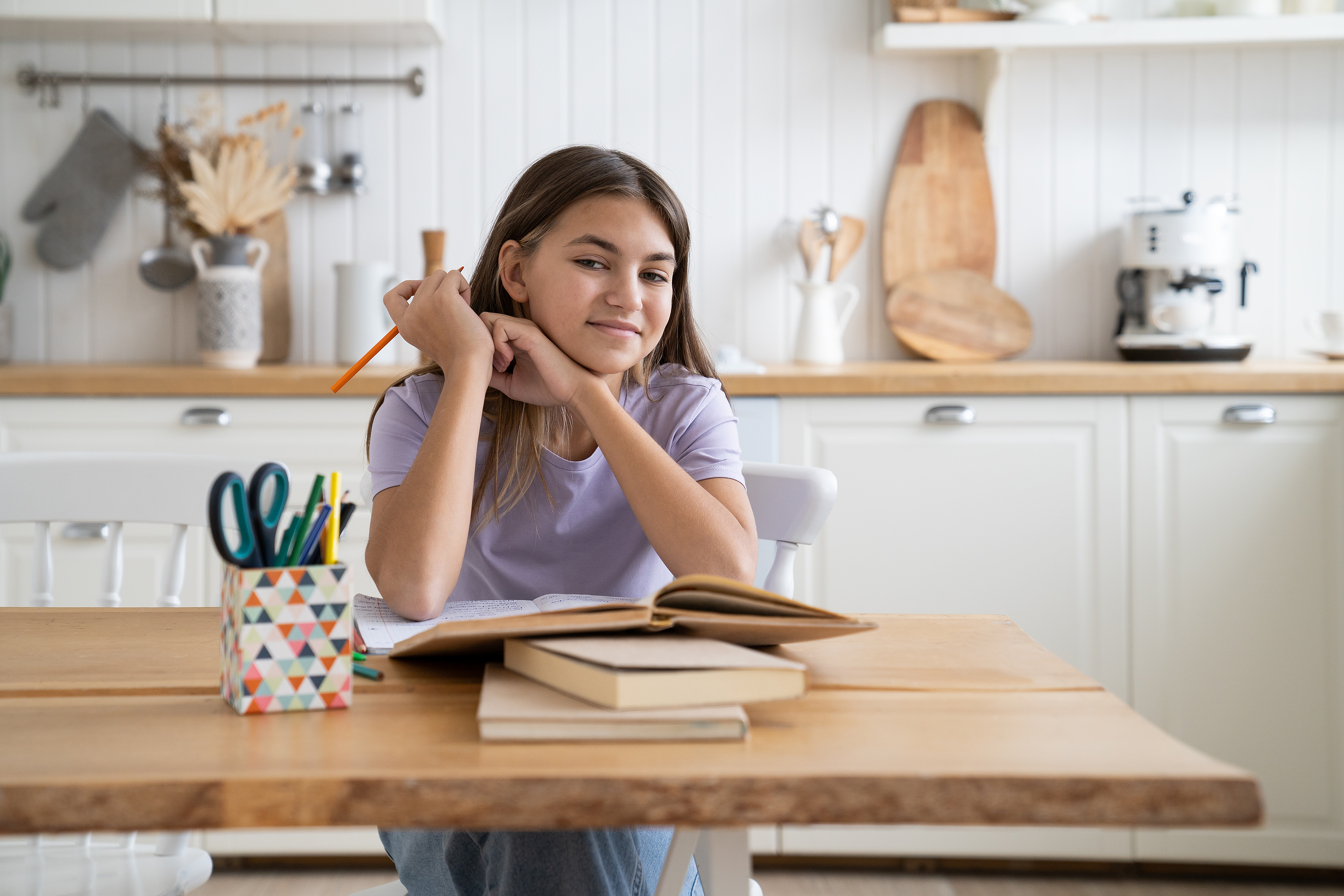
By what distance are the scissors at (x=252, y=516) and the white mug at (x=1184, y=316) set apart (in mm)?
2176

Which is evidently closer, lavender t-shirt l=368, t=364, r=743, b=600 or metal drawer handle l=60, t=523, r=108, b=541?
lavender t-shirt l=368, t=364, r=743, b=600

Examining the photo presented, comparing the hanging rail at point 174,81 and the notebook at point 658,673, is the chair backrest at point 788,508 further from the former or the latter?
the hanging rail at point 174,81

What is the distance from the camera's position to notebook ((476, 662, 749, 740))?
1.92 ft

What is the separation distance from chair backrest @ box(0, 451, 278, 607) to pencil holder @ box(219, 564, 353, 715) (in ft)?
1.91

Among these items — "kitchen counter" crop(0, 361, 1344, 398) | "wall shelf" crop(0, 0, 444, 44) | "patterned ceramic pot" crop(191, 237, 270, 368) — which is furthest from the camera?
"patterned ceramic pot" crop(191, 237, 270, 368)

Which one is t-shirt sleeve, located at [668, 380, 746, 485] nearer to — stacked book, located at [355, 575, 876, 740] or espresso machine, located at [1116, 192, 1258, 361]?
stacked book, located at [355, 575, 876, 740]

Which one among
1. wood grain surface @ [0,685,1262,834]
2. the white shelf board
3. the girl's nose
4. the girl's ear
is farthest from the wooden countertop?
the white shelf board

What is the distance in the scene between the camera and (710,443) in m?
1.23

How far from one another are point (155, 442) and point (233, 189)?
0.64 meters

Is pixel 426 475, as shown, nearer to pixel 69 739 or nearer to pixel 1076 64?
pixel 69 739

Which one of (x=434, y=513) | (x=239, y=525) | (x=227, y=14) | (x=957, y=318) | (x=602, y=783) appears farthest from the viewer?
(x=957, y=318)

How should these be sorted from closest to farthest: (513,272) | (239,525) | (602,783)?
1. (602,783)
2. (239,525)
3. (513,272)

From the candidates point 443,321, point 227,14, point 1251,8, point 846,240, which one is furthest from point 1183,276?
point 227,14

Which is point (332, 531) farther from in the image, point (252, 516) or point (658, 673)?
point (658, 673)
